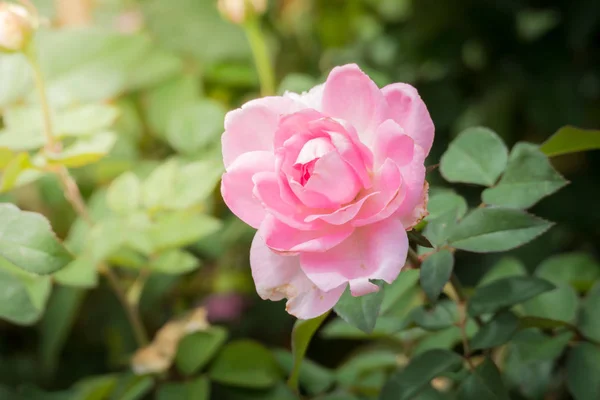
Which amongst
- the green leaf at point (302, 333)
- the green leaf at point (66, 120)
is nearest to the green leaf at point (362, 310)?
the green leaf at point (302, 333)

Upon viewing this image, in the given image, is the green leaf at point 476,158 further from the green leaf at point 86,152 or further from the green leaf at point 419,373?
the green leaf at point 86,152

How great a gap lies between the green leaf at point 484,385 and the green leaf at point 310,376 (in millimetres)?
231

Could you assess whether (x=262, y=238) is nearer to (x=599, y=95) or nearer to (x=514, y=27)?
(x=514, y=27)

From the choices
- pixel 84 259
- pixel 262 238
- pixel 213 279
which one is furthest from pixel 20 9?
pixel 213 279

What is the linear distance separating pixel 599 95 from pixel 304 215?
3.38 feet

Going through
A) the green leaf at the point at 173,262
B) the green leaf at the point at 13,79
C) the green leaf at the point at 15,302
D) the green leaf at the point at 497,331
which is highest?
the green leaf at the point at 13,79

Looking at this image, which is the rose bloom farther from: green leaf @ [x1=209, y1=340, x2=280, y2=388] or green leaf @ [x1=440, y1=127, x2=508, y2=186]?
green leaf @ [x1=209, y1=340, x2=280, y2=388]

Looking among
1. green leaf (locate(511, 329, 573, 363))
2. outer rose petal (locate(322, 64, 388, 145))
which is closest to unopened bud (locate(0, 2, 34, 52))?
outer rose petal (locate(322, 64, 388, 145))

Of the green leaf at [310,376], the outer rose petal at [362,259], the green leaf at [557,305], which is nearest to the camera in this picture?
the outer rose petal at [362,259]

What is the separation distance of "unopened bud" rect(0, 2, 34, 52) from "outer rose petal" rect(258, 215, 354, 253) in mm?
348

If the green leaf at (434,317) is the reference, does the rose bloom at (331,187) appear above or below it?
above

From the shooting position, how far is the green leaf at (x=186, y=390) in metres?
0.67

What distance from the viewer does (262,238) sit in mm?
428

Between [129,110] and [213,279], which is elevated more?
[129,110]
